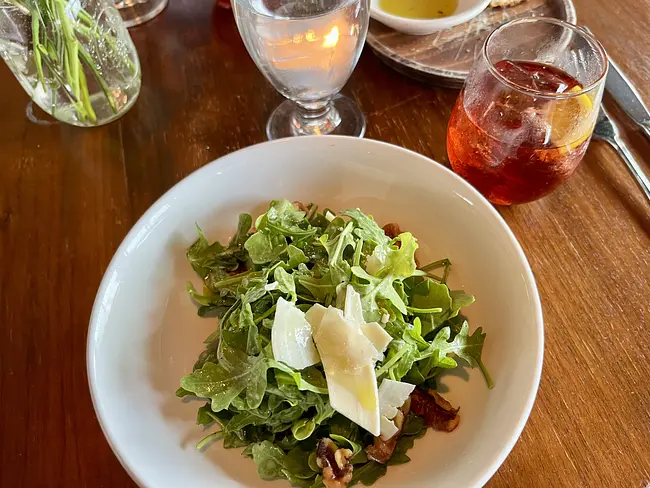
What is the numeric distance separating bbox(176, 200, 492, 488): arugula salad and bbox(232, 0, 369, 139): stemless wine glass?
233 millimetres

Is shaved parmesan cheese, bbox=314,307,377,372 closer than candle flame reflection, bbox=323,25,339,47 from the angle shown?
Yes

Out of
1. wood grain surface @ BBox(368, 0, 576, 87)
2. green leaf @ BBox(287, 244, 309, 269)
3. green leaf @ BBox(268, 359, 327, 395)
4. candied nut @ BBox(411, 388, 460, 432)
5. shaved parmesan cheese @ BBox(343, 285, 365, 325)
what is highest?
wood grain surface @ BBox(368, 0, 576, 87)

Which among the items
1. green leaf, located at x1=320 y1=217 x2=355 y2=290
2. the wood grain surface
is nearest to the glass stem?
the wood grain surface

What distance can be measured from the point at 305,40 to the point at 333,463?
0.53 metres

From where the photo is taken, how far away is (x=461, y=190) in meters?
0.72

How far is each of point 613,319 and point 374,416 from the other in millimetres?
369

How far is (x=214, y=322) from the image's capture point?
743mm

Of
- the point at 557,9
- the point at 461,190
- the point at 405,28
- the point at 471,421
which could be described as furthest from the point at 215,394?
the point at 557,9

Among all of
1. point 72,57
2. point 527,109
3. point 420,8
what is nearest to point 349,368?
point 527,109

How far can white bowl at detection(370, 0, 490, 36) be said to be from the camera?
973mm

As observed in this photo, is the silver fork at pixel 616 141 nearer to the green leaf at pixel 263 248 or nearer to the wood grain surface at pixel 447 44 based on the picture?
the wood grain surface at pixel 447 44

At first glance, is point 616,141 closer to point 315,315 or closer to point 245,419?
point 315,315

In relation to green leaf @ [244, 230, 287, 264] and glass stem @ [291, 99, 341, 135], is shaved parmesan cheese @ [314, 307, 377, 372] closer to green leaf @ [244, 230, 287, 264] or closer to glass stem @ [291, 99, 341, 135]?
green leaf @ [244, 230, 287, 264]

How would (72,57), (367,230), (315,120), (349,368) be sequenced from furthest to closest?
1. (315,120)
2. (72,57)
3. (367,230)
4. (349,368)
